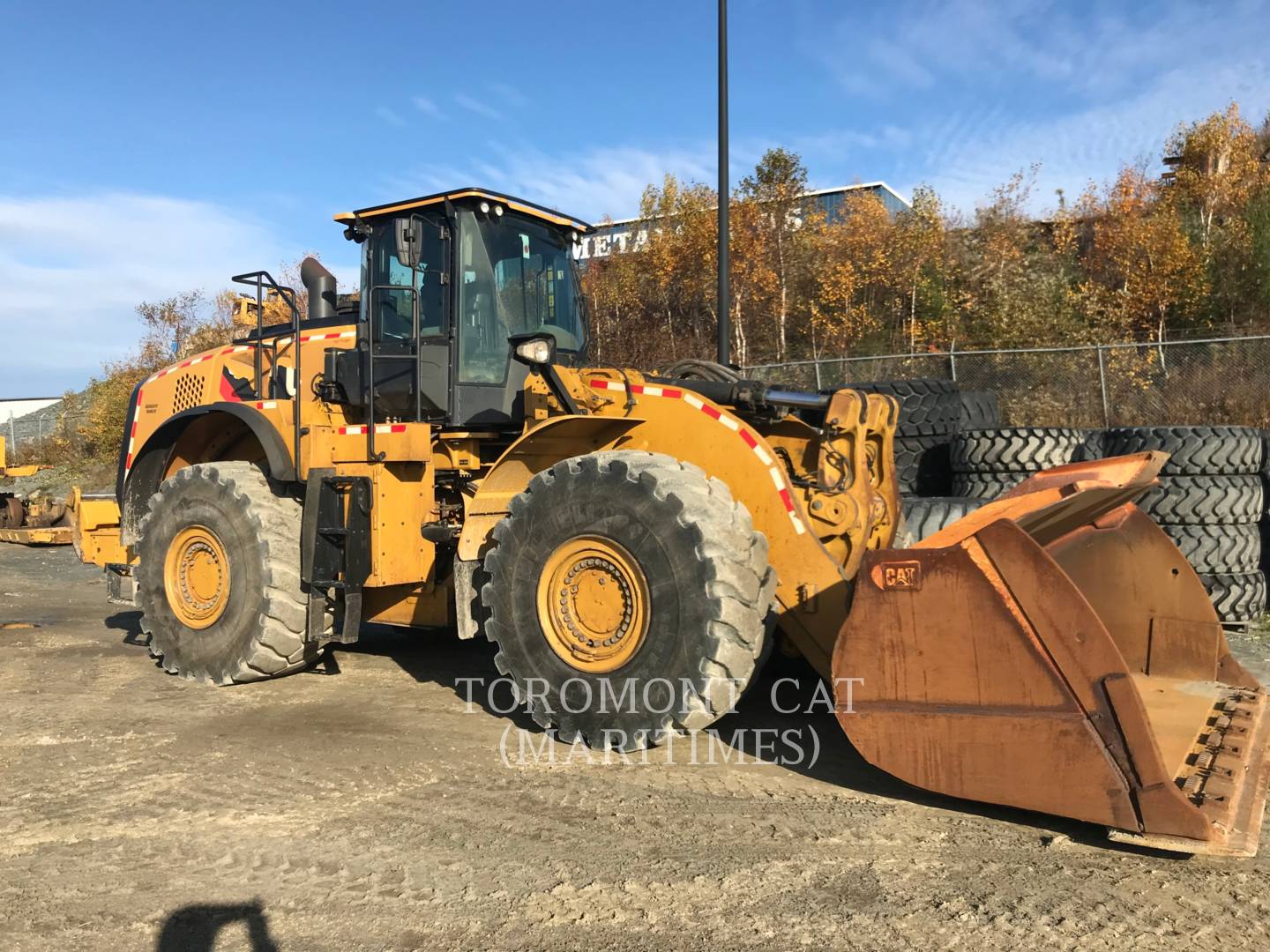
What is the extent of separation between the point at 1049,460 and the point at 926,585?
5.80 metres

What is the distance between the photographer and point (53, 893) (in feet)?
11.2

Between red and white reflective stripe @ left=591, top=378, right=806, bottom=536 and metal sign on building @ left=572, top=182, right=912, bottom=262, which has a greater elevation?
metal sign on building @ left=572, top=182, right=912, bottom=262

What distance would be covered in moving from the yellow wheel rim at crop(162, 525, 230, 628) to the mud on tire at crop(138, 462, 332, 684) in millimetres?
45

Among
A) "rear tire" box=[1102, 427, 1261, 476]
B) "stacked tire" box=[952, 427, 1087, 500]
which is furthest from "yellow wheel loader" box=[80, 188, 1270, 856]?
"rear tire" box=[1102, 427, 1261, 476]

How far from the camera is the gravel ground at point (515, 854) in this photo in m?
3.10

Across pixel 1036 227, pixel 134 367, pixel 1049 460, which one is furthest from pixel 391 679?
pixel 134 367

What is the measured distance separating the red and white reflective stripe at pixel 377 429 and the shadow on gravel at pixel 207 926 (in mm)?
3229

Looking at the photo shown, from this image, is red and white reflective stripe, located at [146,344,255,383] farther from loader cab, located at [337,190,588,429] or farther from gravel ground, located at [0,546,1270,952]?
gravel ground, located at [0,546,1270,952]

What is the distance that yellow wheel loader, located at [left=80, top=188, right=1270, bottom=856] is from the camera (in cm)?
366

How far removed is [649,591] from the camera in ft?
15.3

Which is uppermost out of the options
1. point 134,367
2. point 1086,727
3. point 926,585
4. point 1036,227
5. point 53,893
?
point 1036,227

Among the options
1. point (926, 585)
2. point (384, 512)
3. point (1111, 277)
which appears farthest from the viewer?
point (1111, 277)

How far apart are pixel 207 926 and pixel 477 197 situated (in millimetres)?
4409

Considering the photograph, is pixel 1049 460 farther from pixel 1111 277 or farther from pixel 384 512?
pixel 1111 277
